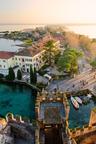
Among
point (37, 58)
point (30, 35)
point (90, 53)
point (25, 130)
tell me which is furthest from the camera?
point (30, 35)

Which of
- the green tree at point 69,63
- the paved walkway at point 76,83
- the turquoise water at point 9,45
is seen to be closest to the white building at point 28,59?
the green tree at point 69,63

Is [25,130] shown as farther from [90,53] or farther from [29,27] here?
[29,27]

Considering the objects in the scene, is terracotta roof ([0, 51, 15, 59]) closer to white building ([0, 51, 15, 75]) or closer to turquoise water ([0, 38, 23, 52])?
white building ([0, 51, 15, 75])

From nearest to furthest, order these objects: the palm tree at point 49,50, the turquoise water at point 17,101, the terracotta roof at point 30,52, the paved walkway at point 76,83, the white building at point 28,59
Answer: the turquoise water at point 17,101, the paved walkway at point 76,83, the white building at point 28,59, the terracotta roof at point 30,52, the palm tree at point 49,50

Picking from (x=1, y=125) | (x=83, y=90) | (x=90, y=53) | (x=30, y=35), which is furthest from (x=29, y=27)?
(x=1, y=125)

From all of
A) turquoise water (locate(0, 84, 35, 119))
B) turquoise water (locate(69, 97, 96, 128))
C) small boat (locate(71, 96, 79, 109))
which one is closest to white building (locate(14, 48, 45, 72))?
turquoise water (locate(0, 84, 35, 119))

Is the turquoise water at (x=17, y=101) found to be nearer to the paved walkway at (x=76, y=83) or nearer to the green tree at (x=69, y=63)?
the paved walkway at (x=76, y=83)
